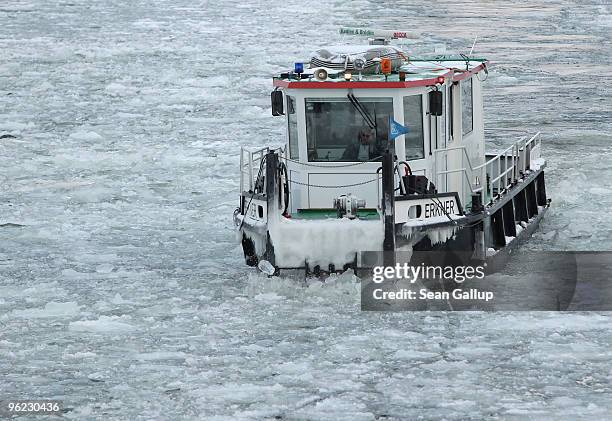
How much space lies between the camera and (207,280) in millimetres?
17594

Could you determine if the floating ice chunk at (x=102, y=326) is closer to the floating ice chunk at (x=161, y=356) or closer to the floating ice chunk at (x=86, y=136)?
the floating ice chunk at (x=161, y=356)

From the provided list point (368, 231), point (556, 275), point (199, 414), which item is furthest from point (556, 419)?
point (556, 275)

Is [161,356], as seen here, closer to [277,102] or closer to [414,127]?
[277,102]

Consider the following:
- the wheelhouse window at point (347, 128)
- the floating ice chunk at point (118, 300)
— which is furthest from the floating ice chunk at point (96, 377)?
the wheelhouse window at point (347, 128)

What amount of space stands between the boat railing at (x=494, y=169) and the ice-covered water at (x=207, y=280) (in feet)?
3.53

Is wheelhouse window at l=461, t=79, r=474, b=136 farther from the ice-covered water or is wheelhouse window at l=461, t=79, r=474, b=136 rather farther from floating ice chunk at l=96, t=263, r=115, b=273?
floating ice chunk at l=96, t=263, r=115, b=273

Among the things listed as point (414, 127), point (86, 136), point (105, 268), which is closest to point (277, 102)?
point (414, 127)

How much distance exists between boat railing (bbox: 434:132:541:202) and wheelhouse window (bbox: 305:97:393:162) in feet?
2.83

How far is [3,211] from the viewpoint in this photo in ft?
72.6

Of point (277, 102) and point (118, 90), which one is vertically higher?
point (277, 102)

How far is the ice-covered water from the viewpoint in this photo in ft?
43.0

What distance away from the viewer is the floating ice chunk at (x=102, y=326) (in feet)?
50.0

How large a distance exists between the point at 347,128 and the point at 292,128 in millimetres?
825

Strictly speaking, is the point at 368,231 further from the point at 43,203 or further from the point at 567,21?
the point at 567,21
